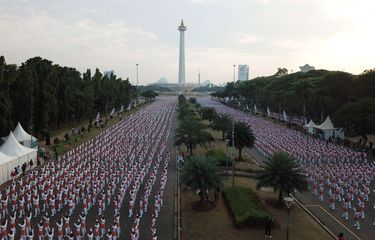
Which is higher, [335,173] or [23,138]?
[23,138]

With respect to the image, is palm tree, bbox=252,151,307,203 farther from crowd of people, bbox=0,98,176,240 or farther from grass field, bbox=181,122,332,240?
crowd of people, bbox=0,98,176,240

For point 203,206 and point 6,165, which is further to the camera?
point 6,165

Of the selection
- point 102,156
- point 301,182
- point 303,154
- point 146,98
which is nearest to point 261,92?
point 146,98

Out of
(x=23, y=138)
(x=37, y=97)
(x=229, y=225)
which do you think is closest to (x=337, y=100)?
(x=37, y=97)

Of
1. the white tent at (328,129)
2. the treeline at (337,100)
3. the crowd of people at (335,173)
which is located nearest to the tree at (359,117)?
the treeline at (337,100)

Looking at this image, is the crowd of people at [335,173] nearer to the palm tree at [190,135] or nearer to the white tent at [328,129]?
the white tent at [328,129]

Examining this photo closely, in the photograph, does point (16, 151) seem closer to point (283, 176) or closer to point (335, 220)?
point (283, 176)
